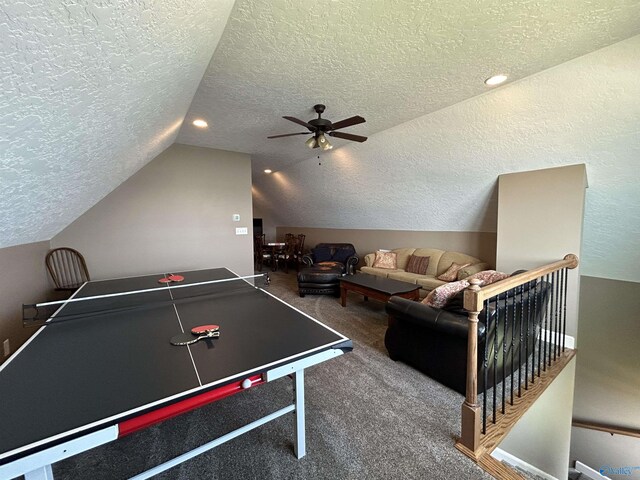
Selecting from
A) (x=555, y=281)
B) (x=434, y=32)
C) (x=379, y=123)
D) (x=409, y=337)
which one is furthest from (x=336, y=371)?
(x=379, y=123)

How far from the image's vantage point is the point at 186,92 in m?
2.28

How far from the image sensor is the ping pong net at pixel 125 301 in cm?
168

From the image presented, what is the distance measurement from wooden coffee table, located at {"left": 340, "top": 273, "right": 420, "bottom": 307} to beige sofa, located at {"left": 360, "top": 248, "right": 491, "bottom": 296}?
1.62ft

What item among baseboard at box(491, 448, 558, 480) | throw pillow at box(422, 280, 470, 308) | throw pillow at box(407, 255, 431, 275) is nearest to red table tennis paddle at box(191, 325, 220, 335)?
throw pillow at box(422, 280, 470, 308)

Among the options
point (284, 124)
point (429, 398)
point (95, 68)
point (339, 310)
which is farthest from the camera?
point (339, 310)

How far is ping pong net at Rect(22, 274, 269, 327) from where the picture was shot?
5.53 feet

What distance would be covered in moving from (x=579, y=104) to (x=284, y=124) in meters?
3.02

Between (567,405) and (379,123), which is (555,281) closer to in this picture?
(567,405)

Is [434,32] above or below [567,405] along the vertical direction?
above

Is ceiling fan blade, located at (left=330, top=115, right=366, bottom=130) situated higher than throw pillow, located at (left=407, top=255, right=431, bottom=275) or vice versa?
ceiling fan blade, located at (left=330, top=115, right=366, bottom=130)

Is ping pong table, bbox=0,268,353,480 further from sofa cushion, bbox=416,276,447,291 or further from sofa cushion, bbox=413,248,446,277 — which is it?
sofa cushion, bbox=413,248,446,277

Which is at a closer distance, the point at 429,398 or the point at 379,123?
the point at 429,398

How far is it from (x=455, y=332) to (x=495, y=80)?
232 cm

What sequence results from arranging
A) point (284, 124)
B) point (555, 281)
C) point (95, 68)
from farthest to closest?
point (284, 124)
point (555, 281)
point (95, 68)
